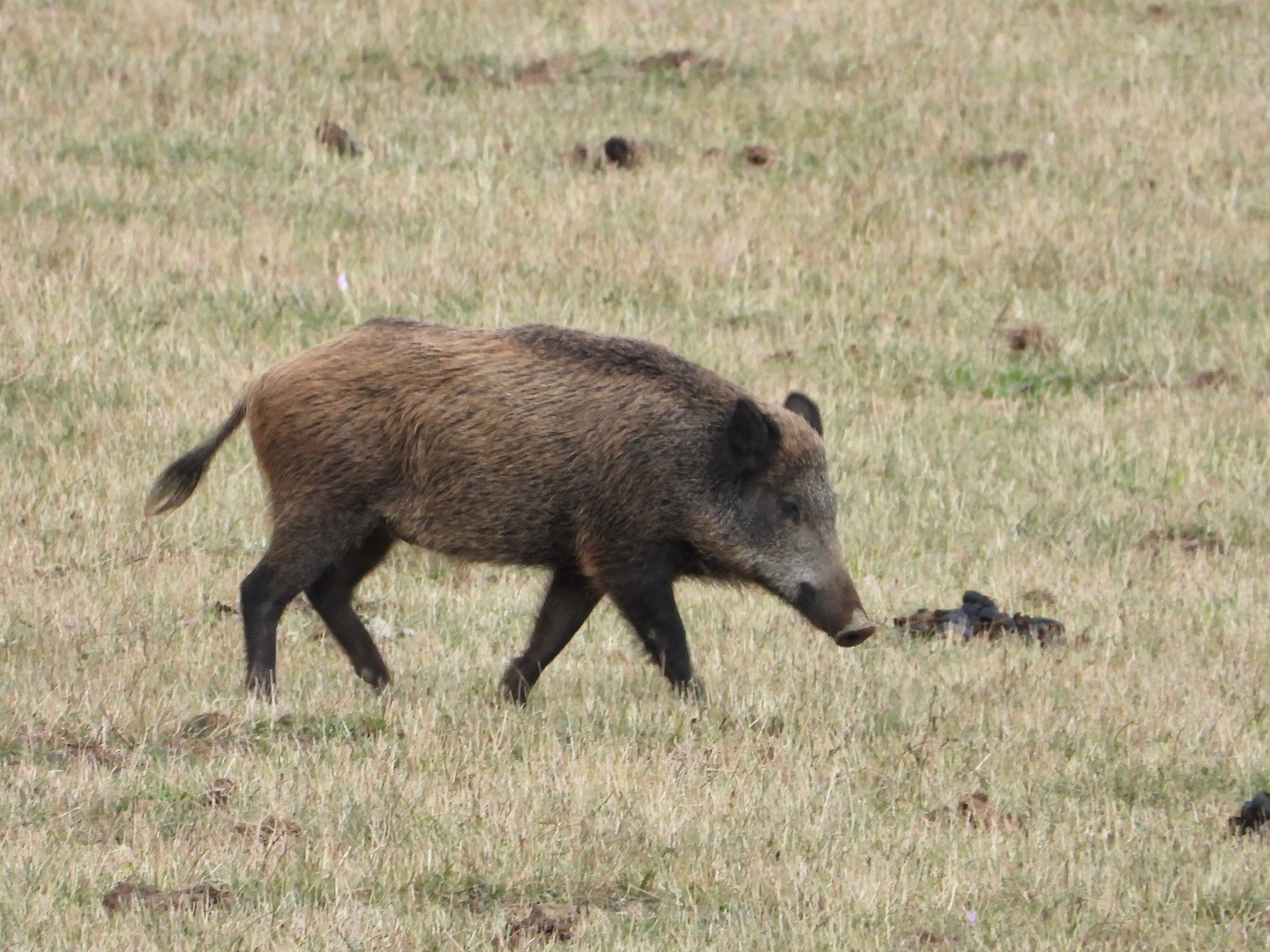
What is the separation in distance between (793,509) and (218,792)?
2.33 meters

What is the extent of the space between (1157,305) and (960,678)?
6.46 meters

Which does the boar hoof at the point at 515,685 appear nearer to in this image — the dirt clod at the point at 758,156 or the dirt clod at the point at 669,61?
the dirt clod at the point at 758,156

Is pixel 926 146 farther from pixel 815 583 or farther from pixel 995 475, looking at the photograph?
pixel 815 583

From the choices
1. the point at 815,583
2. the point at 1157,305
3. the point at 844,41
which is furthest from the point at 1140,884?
the point at 844,41

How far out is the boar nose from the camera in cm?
627

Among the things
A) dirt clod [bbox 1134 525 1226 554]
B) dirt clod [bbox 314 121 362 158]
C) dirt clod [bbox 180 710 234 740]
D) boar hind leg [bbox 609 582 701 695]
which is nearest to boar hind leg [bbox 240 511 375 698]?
dirt clod [bbox 180 710 234 740]

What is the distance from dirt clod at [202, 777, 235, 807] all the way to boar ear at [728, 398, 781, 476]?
83.4 inches

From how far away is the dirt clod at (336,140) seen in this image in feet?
46.9

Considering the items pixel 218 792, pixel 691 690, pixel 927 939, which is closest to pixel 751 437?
pixel 691 690

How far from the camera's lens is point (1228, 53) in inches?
690

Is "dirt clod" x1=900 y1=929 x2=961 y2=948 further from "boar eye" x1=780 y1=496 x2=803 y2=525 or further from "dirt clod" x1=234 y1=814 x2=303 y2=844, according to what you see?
"boar eye" x1=780 y1=496 x2=803 y2=525

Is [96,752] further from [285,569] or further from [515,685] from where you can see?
[515,685]

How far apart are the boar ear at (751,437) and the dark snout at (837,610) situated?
17.0 inches

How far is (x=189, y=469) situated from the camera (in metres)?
6.93
